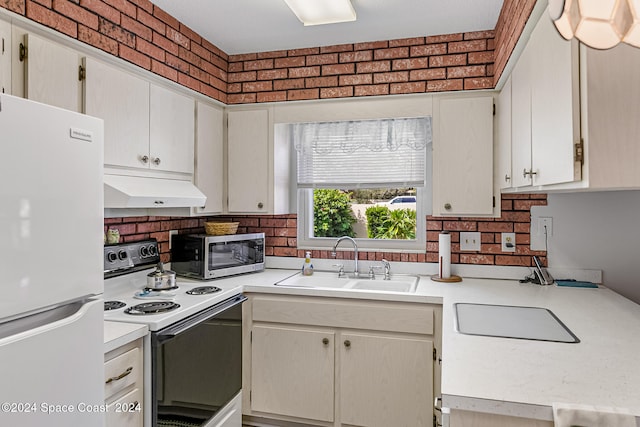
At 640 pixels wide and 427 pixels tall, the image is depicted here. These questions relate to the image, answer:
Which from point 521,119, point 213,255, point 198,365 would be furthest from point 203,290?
point 521,119

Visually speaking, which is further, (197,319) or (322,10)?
(322,10)

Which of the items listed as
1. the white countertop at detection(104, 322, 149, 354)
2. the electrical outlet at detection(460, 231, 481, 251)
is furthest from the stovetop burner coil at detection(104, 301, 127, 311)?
the electrical outlet at detection(460, 231, 481, 251)

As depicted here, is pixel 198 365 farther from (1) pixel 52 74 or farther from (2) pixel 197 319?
(1) pixel 52 74

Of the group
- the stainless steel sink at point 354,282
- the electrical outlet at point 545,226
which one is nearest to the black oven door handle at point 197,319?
the stainless steel sink at point 354,282

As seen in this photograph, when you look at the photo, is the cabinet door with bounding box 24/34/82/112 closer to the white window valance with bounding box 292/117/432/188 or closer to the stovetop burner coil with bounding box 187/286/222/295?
the stovetop burner coil with bounding box 187/286/222/295

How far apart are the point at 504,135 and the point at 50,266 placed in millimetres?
2184

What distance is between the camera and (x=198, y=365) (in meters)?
2.00

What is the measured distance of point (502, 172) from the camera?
7.78ft

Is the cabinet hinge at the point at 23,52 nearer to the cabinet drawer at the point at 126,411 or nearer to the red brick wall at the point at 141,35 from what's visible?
the red brick wall at the point at 141,35

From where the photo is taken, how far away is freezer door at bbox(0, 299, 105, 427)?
0.99 meters

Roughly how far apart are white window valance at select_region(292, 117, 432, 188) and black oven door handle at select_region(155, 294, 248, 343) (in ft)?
3.61

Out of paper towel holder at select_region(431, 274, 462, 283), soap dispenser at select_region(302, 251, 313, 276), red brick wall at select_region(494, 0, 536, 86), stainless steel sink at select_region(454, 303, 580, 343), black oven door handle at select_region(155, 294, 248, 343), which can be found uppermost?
red brick wall at select_region(494, 0, 536, 86)

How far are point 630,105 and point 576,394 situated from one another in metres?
0.78

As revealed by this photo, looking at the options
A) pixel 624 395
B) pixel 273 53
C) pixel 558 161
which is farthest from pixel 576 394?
pixel 273 53
